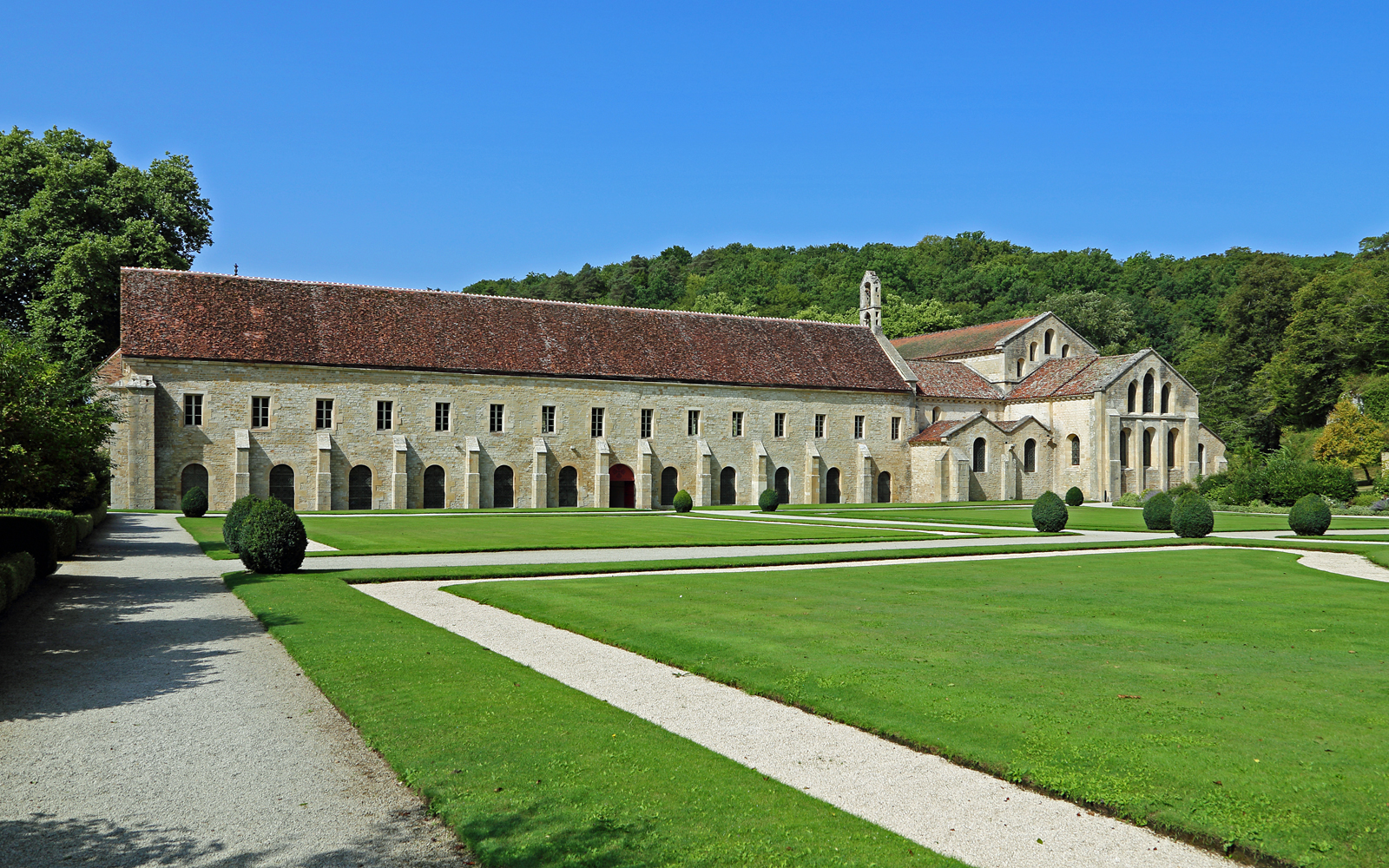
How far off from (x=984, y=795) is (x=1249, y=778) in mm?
1748

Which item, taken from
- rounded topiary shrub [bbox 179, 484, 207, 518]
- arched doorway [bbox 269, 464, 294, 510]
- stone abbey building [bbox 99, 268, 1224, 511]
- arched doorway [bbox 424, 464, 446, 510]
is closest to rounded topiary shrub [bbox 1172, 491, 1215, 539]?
stone abbey building [bbox 99, 268, 1224, 511]

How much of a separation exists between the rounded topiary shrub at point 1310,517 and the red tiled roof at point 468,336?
2859 cm

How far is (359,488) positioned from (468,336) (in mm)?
9148

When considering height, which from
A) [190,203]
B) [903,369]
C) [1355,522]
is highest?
[190,203]

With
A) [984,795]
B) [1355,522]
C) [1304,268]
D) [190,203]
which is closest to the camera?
[984,795]

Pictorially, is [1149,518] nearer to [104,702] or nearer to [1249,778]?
[1249,778]

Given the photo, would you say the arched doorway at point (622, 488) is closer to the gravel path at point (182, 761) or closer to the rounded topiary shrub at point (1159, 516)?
the rounded topiary shrub at point (1159, 516)

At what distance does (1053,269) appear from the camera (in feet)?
329

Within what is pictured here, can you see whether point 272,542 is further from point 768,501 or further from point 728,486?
point 728,486

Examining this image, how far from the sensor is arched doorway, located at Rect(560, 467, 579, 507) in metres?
47.6

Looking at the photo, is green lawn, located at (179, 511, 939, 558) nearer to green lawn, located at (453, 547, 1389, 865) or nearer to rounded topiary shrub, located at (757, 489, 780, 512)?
rounded topiary shrub, located at (757, 489, 780, 512)

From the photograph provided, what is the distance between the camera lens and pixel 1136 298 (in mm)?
91688

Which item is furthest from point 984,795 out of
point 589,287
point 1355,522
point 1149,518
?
point 589,287

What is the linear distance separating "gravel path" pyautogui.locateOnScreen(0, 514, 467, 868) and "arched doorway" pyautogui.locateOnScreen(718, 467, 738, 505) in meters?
39.7
